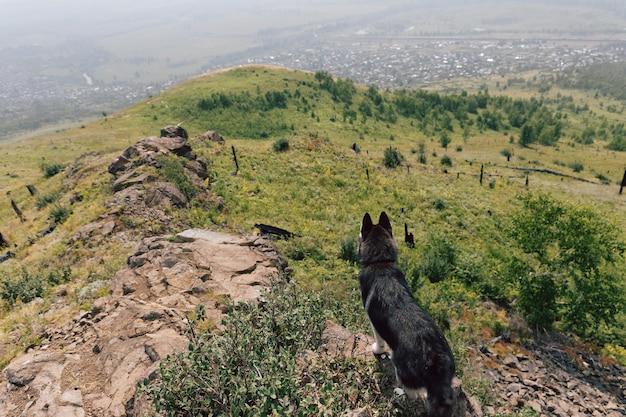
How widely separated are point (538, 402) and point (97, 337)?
12063mm

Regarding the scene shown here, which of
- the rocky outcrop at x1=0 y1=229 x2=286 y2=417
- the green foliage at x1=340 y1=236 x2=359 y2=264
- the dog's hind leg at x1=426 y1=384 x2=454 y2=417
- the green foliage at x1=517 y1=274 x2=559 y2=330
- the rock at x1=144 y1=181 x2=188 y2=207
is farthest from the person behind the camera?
the rock at x1=144 y1=181 x2=188 y2=207

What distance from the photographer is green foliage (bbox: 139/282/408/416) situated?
4398 millimetres

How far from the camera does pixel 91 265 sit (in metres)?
12.8

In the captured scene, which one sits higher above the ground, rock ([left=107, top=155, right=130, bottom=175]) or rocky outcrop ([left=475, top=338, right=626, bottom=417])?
rock ([left=107, top=155, right=130, bottom=175])

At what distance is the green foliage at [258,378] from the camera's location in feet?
14.4

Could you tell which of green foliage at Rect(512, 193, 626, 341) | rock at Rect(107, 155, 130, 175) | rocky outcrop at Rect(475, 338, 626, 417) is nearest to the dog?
rocky outcrop at Rect(475, 338, 626, 417)

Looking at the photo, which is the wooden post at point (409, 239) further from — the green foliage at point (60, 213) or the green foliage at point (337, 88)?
the green foliage at point (337, 88)

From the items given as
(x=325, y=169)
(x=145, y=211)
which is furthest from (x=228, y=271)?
(x=325, y=169)

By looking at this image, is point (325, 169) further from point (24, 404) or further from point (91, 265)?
point (24, 404)

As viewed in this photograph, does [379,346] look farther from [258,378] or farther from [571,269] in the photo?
[571,269]

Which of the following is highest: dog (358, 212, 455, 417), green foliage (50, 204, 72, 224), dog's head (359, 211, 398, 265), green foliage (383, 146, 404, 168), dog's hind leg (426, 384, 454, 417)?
dog's head (359, 211, 398, 265)

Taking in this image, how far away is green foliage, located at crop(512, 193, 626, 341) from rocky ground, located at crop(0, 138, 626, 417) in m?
1.26

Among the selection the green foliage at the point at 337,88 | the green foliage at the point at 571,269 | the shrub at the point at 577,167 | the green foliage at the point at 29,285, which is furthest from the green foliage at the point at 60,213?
the shrub at the point at 577,167

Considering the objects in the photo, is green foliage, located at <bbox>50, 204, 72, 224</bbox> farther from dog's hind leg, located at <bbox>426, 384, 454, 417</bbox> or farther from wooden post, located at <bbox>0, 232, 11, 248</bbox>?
dog's hind leg, located at <bbox>426, 384, 454, 417</bbox>
